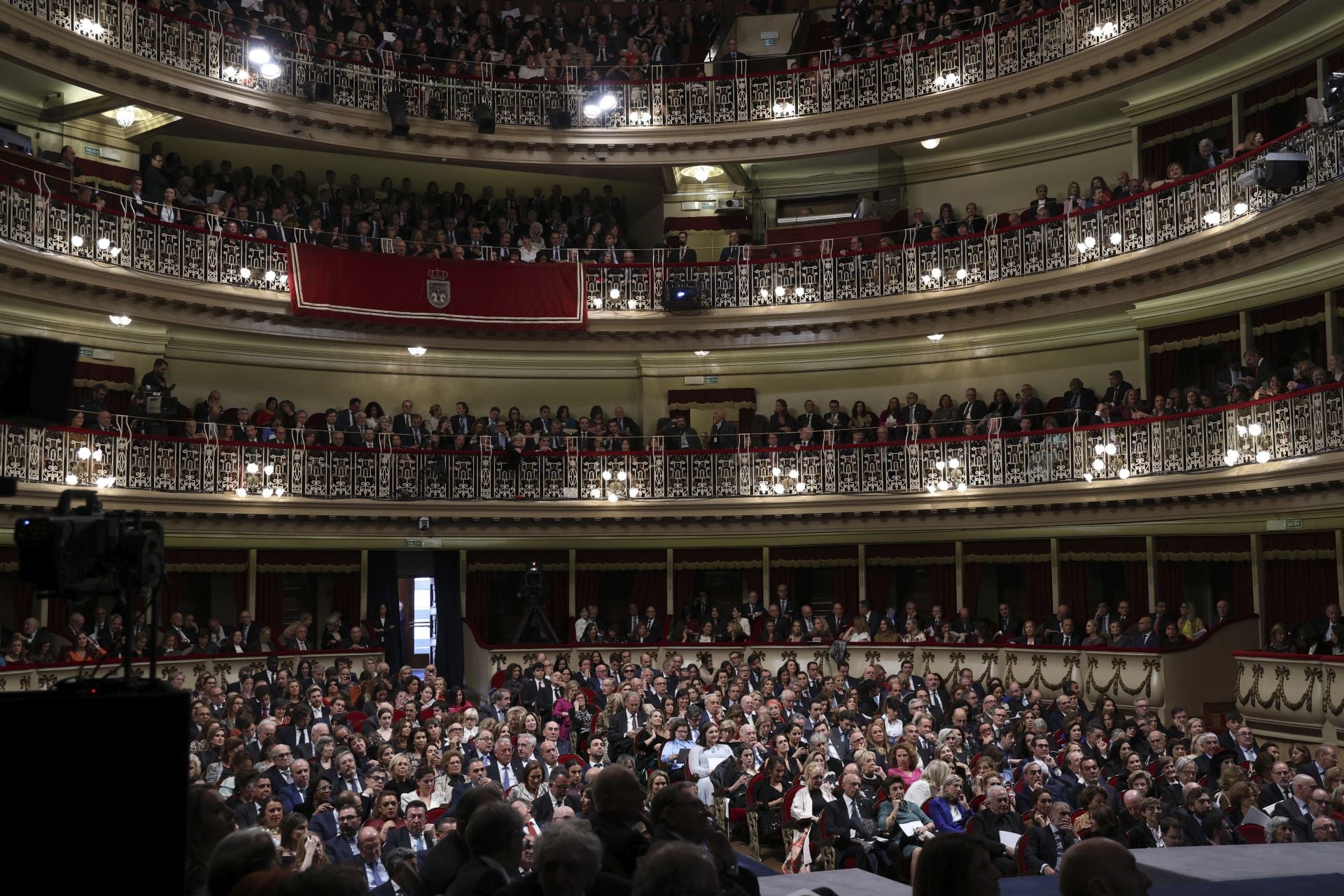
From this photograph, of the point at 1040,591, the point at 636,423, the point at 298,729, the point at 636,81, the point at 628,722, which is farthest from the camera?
the point at 636,423

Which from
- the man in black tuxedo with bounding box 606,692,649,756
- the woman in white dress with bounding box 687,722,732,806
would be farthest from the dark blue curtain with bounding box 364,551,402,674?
the woman in white dress with bounding box 687,722,732,806

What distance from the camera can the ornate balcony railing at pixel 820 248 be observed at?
1741cm

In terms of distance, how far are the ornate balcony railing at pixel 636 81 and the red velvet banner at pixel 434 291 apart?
9.23ft

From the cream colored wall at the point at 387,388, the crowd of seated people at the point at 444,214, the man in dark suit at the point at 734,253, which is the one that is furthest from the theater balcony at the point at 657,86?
the cream colored wall at the point at 387,388

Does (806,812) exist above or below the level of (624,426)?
below

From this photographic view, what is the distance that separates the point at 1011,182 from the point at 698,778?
14.3 m

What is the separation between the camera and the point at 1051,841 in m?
Answer: 9.66

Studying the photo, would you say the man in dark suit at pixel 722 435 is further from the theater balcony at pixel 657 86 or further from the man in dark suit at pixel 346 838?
the man in dark suit at pixel 346 838

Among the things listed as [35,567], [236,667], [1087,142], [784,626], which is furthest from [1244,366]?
[35,567]

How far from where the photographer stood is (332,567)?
2273 centimetres

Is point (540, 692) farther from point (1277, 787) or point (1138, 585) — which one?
point (1138, 585)

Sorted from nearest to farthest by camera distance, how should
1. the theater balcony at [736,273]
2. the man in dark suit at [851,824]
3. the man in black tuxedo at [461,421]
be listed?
1. the man in dark suit at [851,824]
2. the theater balcony at [736,273]
3. the man in black tuxedo at [461,421]

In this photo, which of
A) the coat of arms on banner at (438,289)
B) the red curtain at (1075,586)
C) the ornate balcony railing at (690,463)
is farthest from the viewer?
the coat of arms on banner at (438,289)

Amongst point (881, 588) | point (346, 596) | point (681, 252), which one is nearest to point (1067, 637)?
point (881, 588)
